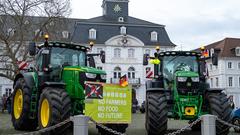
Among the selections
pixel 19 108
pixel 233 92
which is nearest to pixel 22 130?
pixel 19 108

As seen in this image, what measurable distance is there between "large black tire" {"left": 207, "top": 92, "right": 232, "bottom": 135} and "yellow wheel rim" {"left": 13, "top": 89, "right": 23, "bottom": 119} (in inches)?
256

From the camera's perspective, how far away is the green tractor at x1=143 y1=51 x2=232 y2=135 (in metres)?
11.8

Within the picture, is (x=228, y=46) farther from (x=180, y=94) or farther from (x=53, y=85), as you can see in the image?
(x=53, y=85)

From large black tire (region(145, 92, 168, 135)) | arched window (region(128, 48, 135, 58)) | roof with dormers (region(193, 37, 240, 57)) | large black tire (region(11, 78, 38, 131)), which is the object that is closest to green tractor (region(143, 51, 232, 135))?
large black tire (region(145, 92, 168, 135))

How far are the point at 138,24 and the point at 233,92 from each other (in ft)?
63.6

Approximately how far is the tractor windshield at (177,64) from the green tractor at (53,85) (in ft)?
7.53

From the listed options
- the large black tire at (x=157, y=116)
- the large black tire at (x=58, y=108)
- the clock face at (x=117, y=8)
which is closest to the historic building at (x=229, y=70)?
the clock face at (x=117, y=8)

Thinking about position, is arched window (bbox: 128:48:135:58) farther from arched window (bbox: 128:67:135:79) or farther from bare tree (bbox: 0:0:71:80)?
bare tree (bbox: 0:0:71:80)

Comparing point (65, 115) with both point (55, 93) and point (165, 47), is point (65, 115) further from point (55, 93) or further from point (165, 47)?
point (165, 47)

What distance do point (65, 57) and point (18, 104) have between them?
293cm

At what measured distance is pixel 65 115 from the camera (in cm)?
1066

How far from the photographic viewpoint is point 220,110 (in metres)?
11.8

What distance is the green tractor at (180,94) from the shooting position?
38.8ft

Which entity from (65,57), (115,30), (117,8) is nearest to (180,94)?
(65,57)
